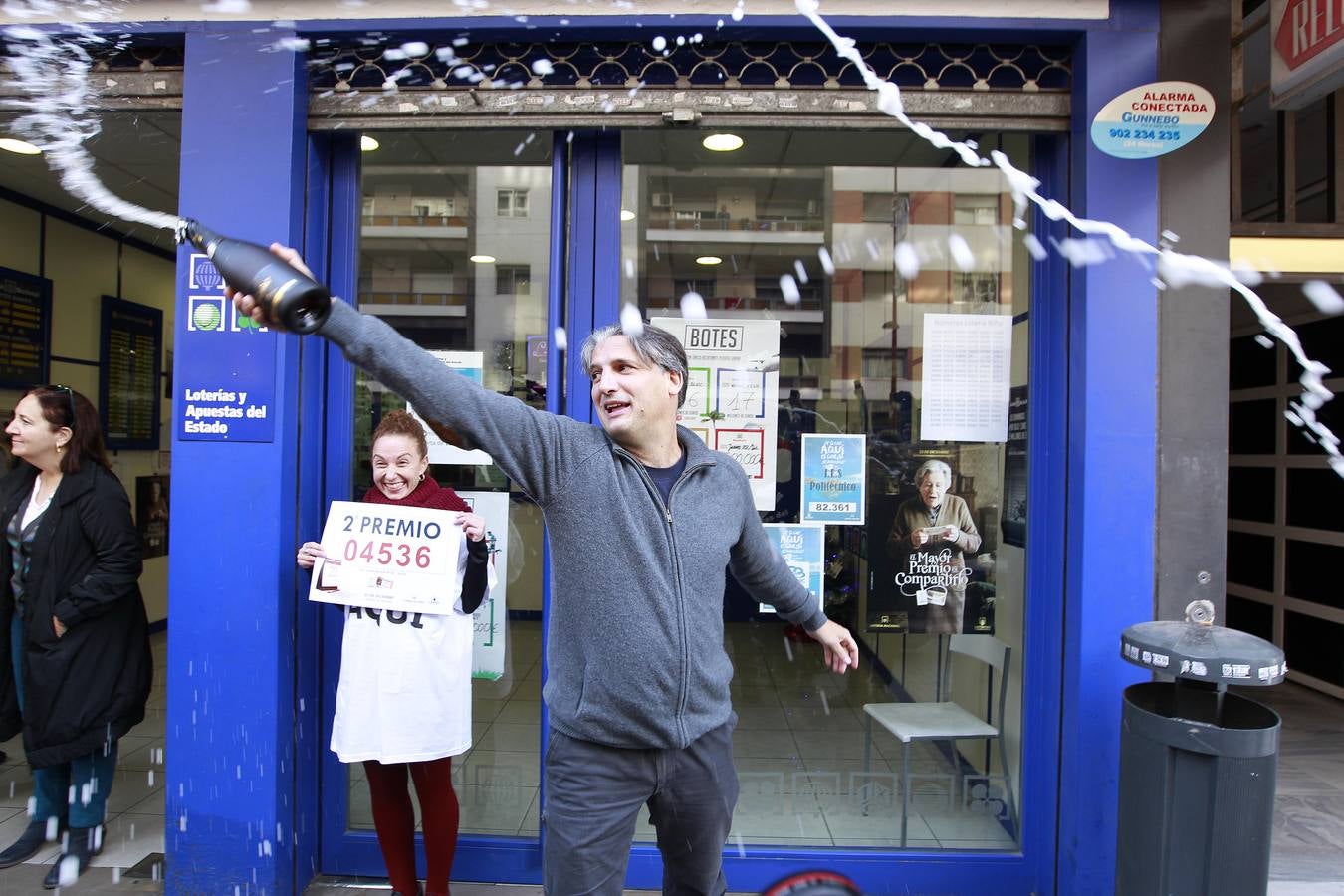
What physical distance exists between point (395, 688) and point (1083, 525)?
9.25 ft

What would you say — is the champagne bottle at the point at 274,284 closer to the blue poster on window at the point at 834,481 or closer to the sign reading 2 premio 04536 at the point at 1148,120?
the blue poster on window at the point at 834,481

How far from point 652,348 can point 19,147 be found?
5.18m

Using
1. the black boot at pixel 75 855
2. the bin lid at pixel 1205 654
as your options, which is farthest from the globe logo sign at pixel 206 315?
the bin lid at pixel 1205 654

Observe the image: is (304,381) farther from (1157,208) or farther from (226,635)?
(1157,208)

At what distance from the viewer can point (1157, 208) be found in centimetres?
346

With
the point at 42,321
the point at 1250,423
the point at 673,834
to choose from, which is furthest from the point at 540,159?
the point at 1250,423

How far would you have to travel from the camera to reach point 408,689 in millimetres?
3209

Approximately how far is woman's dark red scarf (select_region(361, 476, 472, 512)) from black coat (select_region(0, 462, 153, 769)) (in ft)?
4.28

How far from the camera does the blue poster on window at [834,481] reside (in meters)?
3.92

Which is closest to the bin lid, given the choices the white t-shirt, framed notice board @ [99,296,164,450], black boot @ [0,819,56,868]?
the white t-shirt

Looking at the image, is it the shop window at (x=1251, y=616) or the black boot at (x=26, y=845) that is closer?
the black boot at (x=26, y=845)

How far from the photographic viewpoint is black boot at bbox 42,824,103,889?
3643 millimetres

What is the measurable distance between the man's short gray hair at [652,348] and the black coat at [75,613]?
2.73 meters

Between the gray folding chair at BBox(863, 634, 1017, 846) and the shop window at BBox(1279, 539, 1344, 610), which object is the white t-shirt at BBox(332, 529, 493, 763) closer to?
the gray folding chair at BBox(863, 634, 1017, 846)
